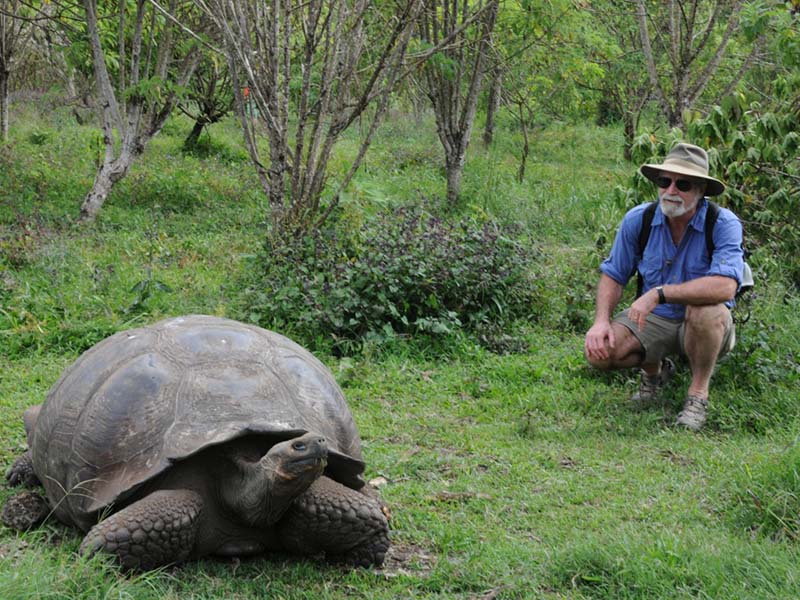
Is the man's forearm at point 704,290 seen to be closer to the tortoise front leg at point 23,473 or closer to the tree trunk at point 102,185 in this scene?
the tortoise front leg at point 23,473

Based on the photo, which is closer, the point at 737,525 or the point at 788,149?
the point at 737,525

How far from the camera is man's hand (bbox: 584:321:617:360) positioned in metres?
4.75

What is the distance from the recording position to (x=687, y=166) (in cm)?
460

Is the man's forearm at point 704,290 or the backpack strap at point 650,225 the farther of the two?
the backpack strap at point 650,225

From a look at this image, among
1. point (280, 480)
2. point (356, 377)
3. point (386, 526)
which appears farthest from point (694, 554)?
point (356, 377)

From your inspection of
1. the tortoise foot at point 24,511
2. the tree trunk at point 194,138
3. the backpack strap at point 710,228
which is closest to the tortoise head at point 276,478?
the tortoise foot at point 24,511

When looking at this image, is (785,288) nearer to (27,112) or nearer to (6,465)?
(6,465)

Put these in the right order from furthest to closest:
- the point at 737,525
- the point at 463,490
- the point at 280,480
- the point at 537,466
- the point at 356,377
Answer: the point at 356,377, the point at 537,466, the point at 463,490, the point at 737,525, the point at 280,480

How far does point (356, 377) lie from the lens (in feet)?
17.0

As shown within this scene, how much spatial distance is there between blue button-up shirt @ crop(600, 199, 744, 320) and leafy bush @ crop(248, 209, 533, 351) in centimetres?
120

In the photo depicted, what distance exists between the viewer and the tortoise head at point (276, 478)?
8.59ft

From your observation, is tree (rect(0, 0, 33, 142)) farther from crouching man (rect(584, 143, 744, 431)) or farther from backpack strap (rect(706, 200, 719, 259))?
backpack strap (rect(706, 200, 719, 259))

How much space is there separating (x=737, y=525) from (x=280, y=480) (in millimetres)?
1688

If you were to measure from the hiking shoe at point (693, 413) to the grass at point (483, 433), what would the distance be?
0.06 meters
